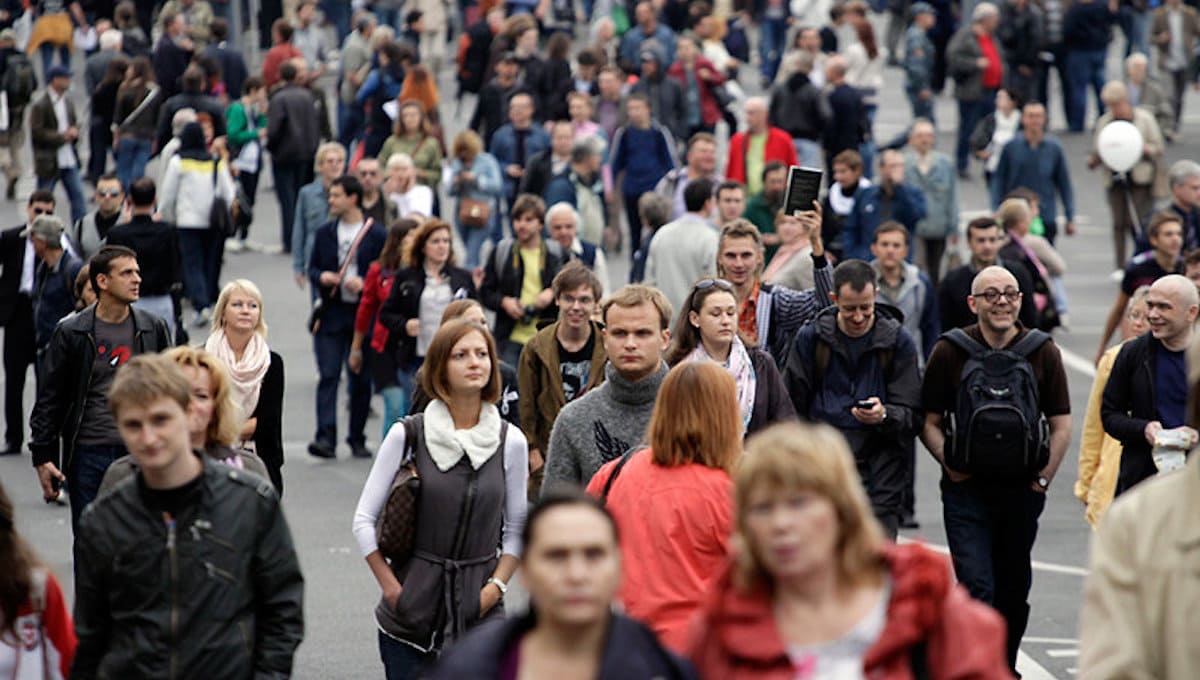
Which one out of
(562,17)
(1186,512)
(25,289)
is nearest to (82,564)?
(1186,512)

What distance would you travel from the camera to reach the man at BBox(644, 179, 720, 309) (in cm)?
1495

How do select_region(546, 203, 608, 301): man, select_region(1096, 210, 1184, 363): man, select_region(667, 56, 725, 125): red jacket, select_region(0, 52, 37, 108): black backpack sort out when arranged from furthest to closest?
select_region(667, 56, 725, 125): red jacket
select_region(0, 52, 37, 108): black backpack
select_region(546, 203, 608, 301): man
select_region(1096, 210, 1184, 363): man

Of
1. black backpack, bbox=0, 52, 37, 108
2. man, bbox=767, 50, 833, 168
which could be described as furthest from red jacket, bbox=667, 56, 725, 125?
black backpack, bbox=0, 52, 37, 108

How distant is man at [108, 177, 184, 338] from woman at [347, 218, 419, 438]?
1240mm

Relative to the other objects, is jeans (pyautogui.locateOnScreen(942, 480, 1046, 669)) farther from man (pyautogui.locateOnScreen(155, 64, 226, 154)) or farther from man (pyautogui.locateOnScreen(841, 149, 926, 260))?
man (pyautogui.locateOnScreen(155, 64, 226, 154))

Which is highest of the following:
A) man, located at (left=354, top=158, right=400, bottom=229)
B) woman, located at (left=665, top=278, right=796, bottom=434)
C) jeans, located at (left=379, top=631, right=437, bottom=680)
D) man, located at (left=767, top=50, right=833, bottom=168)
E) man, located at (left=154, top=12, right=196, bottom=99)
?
man, located at (left=154, top=12, right=196, bottom=99)

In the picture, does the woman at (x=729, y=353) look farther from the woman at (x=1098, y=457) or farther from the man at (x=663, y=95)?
the man at (x=663, y=95)

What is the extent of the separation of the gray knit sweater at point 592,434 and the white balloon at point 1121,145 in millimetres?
14587

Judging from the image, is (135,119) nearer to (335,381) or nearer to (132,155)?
(132,155)

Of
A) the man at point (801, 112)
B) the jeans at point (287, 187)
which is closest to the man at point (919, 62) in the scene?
the man at point (801, 112)

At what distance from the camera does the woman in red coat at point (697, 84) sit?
27891 mm

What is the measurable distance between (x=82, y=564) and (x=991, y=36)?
83.9ft

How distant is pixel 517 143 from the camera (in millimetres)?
23656

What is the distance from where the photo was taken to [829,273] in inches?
455
